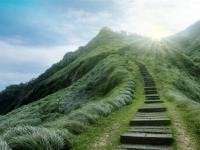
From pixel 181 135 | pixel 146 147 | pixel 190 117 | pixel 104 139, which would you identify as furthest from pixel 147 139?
pixel 190 117

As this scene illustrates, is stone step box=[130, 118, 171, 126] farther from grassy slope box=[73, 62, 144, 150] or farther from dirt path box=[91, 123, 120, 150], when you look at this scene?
dirt path box=[91, 123, 120, 150]

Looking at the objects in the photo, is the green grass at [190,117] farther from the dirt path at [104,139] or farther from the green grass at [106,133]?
the dirt path at [104,139]

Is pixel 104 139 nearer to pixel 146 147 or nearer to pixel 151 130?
pixel 146 147

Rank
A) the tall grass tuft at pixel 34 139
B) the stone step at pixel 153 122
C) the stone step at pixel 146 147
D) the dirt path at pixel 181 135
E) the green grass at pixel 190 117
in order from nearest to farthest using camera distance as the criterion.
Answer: the tall grass tuft at pixel 34 139
the stone step at pixel 146 147
the dirt path at pixel 181 135
the green grass at pixel 190 117
the stone step at pixel 153 122

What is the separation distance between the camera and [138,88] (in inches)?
1603

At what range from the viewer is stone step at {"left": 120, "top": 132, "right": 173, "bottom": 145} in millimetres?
14875

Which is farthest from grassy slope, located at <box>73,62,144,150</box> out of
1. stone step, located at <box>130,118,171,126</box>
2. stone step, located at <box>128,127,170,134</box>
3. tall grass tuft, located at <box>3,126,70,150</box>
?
tall grass tuft, located at <box>3,126,70,150</box>

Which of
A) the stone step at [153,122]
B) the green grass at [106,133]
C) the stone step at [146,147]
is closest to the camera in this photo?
the stone step at [146,147]

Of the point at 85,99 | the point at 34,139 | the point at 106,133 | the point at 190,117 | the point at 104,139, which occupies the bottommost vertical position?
the point at 104,139

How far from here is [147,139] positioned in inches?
591

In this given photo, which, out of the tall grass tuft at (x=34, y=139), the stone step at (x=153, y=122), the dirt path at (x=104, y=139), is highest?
the tall grass tuft at (x=34, y=139)

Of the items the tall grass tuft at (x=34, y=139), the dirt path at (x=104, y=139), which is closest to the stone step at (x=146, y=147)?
the dirt path at (x=104, y=139)

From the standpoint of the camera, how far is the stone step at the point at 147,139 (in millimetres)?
14875

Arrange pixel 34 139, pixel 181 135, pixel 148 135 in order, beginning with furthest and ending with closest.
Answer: pixel 181 135, pixel 148 135, pixel 34 139
